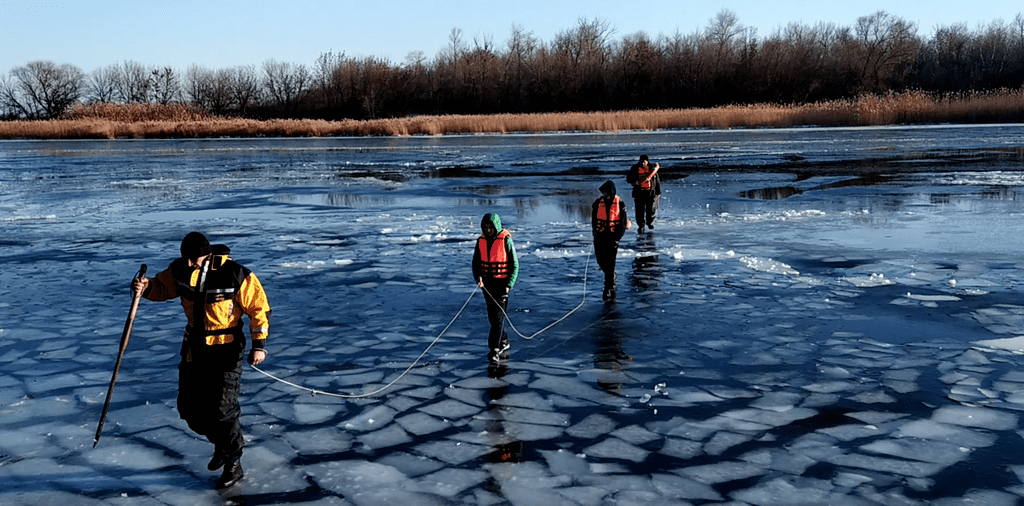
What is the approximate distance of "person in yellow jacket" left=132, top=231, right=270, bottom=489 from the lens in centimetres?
466

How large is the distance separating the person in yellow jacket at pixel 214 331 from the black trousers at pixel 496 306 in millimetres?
2605

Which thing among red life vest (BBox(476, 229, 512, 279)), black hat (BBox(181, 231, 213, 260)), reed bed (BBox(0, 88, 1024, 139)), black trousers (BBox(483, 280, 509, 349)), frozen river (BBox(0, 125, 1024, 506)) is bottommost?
frozen river (BBox(0, 125, 1024, 506))

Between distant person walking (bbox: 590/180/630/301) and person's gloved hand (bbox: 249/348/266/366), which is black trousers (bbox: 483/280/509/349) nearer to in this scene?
distant person walking (bbox: 590/180/630/301)

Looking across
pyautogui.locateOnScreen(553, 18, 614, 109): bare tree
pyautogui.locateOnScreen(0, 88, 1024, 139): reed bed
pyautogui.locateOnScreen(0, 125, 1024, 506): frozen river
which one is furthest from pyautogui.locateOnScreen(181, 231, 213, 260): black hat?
pyautogui.locateOnScreen(553, 18, 614, 109): bare tree

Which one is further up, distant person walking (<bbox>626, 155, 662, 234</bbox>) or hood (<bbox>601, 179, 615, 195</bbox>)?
hood (<bbox>601, 179, 615, 195</bbox>)

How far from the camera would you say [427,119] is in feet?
→ 204

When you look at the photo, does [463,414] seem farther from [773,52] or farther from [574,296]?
[773,52]

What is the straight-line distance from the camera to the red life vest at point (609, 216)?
9297 millimetres

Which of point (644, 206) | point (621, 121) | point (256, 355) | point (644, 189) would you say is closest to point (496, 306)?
point (256, 355)

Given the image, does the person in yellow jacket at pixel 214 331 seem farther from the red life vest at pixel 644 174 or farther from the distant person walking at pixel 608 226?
the red life vest at pixel 644 174

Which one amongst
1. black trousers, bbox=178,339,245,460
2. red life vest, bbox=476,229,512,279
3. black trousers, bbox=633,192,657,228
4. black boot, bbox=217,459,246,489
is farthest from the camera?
black trousers, bbox=633,192,657,228

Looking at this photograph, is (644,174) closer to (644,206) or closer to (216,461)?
(644,206)

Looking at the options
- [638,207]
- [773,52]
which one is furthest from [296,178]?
[773,52]

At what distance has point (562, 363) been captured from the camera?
721 centimetres
